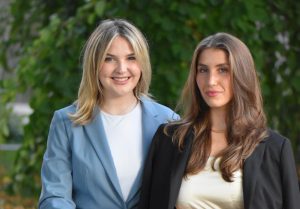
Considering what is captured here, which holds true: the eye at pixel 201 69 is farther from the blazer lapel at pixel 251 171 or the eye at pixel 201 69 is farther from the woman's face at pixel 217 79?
the blazer lapel at pixel 251 171

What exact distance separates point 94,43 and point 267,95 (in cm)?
245

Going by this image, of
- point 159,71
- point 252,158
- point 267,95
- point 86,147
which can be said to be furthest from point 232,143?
point 267,95

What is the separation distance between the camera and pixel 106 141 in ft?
9.72

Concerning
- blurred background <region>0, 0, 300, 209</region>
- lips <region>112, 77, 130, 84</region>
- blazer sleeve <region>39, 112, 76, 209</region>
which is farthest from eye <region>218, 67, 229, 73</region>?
blurred background <region>0, 0, 300, 209</region>

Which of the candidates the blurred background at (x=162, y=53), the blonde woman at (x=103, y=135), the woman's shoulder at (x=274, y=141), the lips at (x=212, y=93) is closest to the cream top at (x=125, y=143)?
the blonde woman at (x=103, y=135)

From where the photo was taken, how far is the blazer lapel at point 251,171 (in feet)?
8.85

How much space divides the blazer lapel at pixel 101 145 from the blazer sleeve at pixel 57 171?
10 cm

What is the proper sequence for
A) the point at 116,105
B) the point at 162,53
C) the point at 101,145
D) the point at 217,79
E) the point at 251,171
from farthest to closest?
1. the point at 162,53
2. the point at 116,105
3. the point at 101,145
4. the point at 217,79
5. the point at 251,171

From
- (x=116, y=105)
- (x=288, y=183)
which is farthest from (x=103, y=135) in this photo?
(x=288, y=183)

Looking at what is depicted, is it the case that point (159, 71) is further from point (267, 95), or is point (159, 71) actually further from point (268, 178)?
point (268, 178)

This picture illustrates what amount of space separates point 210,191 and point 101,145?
473mm

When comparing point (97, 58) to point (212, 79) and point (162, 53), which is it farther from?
point (162, 53)

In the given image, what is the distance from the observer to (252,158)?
274 centimetres

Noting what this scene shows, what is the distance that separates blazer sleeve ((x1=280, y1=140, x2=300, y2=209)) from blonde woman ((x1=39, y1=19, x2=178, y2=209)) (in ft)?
1.77
